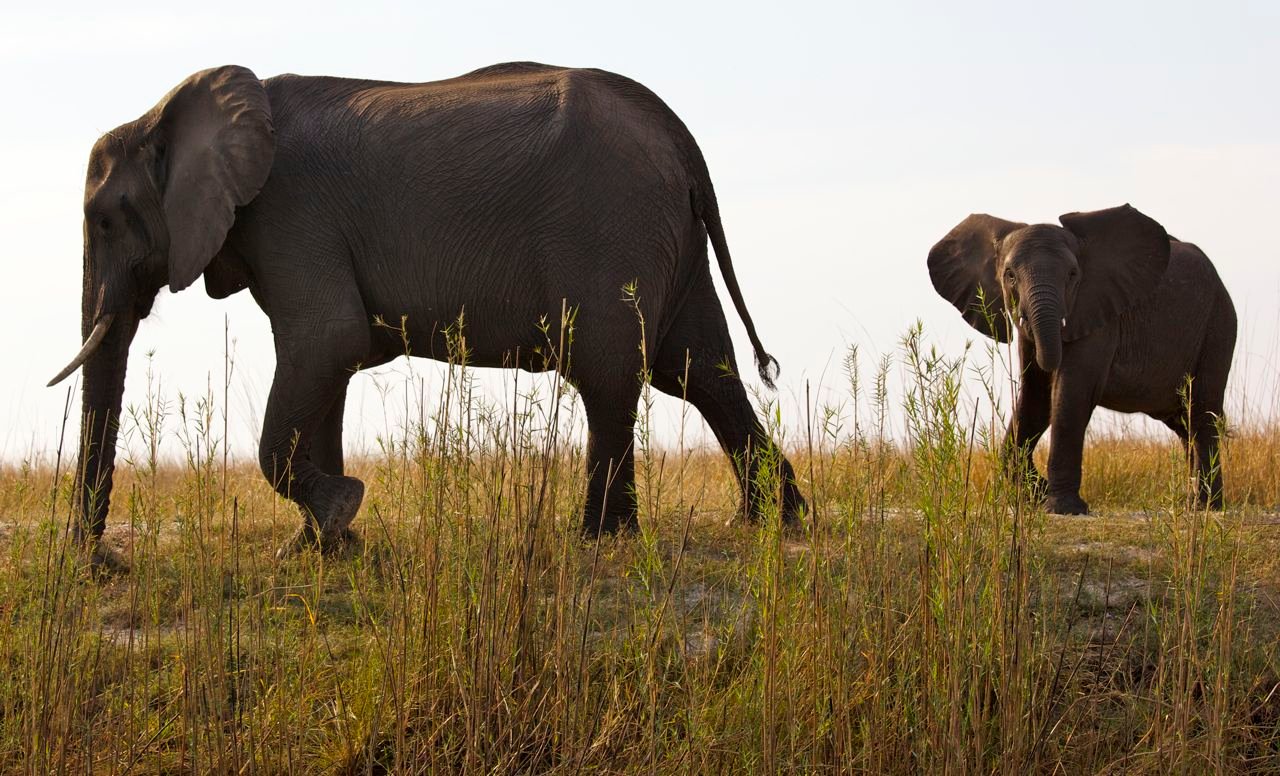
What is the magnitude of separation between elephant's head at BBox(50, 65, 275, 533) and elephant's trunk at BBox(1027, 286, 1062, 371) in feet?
12.5

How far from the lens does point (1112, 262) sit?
845cm

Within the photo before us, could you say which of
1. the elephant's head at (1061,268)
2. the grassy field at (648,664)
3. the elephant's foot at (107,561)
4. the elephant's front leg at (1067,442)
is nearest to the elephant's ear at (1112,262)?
the elephant's head at (1061,268)

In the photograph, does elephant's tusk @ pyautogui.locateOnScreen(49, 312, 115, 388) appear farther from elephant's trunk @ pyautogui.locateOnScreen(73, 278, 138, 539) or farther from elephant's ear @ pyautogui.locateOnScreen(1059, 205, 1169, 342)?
elephant's ear @ pyautogui.locateOnScreen(1059, 205, 1169, 342)

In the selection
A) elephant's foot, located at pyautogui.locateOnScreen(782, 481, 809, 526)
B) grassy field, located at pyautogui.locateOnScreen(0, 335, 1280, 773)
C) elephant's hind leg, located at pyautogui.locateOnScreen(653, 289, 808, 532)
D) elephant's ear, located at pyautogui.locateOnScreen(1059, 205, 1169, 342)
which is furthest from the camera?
elephant's ear, located at pyautogui.locateOnScreen(1059, 205, 1169, 342)

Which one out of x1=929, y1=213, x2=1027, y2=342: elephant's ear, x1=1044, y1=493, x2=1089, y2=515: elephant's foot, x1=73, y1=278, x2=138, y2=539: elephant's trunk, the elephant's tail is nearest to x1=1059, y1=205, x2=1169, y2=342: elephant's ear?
x1=929, y1=213, x2=1027, y2=342: elephant's ear

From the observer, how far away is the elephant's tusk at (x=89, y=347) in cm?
649

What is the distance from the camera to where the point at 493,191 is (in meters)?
6.24

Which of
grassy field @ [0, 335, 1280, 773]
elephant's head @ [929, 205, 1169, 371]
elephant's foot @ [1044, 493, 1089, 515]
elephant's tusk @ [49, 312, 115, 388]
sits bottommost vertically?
grassy field @ [0, 335, 1280, 773]

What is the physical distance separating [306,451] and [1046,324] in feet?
12.1

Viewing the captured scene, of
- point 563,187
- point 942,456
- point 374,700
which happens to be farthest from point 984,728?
point 563,187

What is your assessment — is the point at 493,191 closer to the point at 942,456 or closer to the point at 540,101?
the point at 540,101

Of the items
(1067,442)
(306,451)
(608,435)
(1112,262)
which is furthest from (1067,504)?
(306,451)

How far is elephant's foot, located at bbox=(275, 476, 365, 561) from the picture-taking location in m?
6.21

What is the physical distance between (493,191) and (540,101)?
45cm
